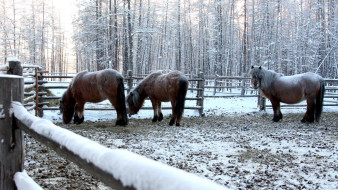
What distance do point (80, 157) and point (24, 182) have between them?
77 cm

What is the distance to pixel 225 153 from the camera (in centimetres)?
445

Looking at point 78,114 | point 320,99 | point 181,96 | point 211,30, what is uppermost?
point 211,30

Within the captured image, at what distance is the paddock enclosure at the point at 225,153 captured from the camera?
3156 mm

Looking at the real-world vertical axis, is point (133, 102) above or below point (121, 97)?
below

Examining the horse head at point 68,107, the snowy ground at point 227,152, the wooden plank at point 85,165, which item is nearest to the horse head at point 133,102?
the snowy ground at point 227,152

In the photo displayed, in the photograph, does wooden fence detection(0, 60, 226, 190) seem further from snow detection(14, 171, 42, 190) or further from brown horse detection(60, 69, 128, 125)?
brown horse detection(60, 69, 128, 125)

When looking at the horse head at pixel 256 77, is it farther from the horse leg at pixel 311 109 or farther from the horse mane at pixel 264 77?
the horse leg at pixel 311 109

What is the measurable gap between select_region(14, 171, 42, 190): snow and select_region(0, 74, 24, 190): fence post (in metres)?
0.07

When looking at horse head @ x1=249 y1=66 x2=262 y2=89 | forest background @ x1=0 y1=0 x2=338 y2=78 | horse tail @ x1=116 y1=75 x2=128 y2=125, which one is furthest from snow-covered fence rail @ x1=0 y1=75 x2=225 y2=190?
forest background @ x1=0 y1=0 x2=338 y2=78

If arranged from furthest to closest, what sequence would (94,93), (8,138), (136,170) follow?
1. (94,93)
2. (8,138)
3. (136,170)

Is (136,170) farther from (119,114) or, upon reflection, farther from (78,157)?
(119,114)

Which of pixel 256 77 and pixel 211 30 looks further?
pixel 211 30

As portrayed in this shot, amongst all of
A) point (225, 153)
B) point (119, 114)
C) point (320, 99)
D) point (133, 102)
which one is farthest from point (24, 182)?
point (320, 99)

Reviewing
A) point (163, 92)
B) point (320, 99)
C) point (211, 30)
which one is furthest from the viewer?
point (211, 30)
